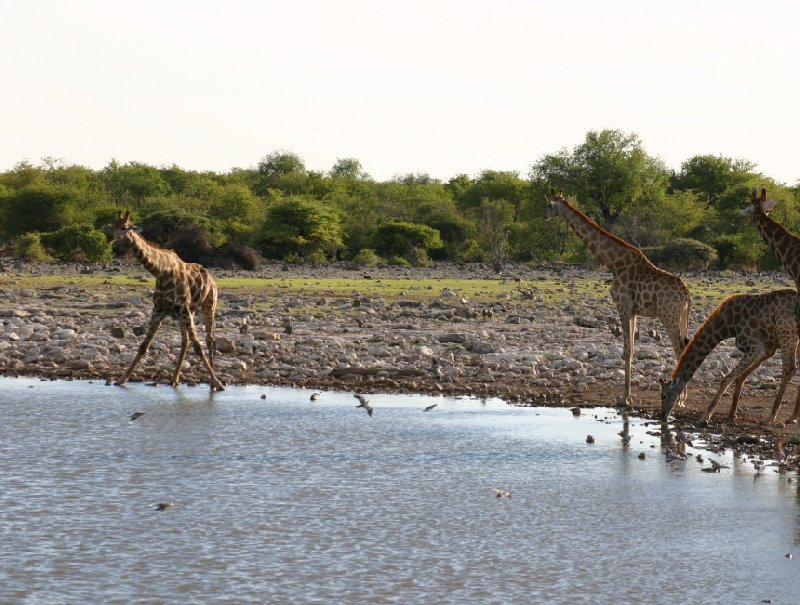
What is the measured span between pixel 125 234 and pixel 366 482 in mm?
7226

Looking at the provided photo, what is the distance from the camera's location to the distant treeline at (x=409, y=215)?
5878 cm

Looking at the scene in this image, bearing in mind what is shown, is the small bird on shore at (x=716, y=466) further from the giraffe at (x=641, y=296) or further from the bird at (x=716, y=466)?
the giraffe at (x=641, y=296)

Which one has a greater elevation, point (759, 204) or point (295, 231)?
point (295, 231)

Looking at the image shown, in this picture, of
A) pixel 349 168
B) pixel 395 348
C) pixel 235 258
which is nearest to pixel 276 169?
pixel 349 168

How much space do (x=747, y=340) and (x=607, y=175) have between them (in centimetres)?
6646

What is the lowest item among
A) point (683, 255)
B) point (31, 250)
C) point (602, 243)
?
point (602, 243)

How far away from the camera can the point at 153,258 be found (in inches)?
637

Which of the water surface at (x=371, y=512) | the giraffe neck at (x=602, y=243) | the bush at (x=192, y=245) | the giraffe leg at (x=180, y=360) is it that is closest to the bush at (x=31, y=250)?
the bush at (x=192, y=245)

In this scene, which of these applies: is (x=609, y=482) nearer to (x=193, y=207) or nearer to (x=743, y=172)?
(x=193, y=207)

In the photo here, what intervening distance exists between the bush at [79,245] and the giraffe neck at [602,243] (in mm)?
37937

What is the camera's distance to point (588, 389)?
16234 millimetres

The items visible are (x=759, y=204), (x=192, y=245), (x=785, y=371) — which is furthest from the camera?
(x=192, y=245)

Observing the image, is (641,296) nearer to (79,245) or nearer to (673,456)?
(673,456)

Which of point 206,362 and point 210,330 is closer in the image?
point 206,362
